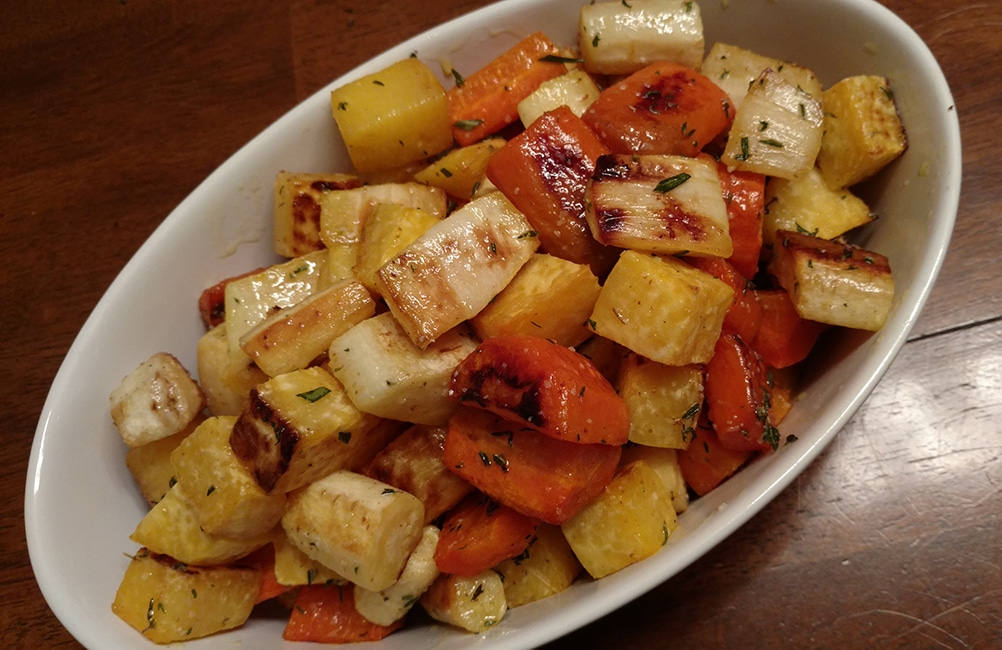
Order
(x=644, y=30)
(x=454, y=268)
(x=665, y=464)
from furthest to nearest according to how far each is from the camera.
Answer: (x=644, y=30), (x=665, y=464), (x=454, y=268)

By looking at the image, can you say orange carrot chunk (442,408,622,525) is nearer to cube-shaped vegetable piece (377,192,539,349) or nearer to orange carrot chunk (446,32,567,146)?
cube-shaped vegetable piece (377,192,539,349)

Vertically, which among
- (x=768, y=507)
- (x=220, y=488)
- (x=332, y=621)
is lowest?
(x=768, y=507)

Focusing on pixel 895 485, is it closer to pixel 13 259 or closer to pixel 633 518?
pixel 633 518

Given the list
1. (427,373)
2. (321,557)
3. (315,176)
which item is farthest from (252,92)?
(321,557)

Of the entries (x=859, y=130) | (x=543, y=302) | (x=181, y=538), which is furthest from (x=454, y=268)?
(x=859, y=130)

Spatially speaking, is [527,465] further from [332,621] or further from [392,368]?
[332,621]
